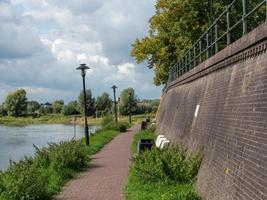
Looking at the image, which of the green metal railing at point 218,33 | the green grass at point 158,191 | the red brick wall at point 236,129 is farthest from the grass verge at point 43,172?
the green metal railing at point 218,33

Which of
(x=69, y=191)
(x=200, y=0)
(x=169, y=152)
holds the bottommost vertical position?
(x=69, y=191)

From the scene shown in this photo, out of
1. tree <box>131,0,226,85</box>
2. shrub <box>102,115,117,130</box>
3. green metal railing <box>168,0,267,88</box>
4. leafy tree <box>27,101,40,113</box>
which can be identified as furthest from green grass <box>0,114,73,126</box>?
green metal railing <box>168,0,267,88</box>

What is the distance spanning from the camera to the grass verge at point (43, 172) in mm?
11805

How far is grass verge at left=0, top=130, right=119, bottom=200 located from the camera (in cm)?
1180

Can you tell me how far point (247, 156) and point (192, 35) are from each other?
92.1 feet

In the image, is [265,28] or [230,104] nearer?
[265,28]

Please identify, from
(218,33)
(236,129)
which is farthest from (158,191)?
(218,33)

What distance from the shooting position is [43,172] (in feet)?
52.6

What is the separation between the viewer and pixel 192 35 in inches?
1396

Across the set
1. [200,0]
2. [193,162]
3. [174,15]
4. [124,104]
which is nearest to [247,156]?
[193,162]

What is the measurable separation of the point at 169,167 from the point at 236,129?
153 inches

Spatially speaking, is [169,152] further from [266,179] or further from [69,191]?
[266,179]

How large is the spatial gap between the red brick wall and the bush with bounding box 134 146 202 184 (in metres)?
0.49

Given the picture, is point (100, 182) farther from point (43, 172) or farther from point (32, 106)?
point (32, 106)
